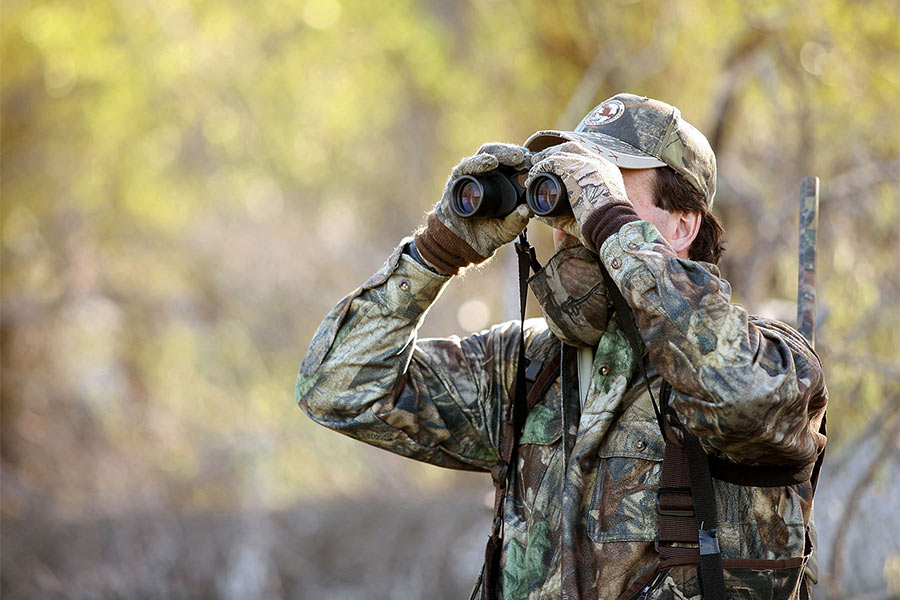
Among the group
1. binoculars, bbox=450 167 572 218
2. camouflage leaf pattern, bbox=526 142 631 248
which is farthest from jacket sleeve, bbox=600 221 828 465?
binoculars, bbox=450 167 572 218

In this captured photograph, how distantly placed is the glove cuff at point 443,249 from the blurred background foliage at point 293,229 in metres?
2.23

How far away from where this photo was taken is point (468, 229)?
8.95ft

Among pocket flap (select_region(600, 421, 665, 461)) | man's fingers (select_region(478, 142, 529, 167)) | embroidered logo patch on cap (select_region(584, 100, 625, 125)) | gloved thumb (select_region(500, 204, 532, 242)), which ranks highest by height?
embroidered logo patch on cap (select_region(584, 100, 625, 125))

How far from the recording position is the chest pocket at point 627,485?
7.77 feet

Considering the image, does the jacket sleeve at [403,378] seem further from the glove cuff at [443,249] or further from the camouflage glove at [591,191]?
the camouflage glove at [591,191]

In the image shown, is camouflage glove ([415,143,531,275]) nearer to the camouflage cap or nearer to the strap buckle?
the camouflage cap

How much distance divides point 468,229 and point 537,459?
626 mm

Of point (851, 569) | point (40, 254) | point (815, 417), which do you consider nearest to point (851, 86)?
point (851, 569)

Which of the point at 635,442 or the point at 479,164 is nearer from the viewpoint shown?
the point at 635,442

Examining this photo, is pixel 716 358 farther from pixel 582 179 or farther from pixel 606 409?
pixel 582 179

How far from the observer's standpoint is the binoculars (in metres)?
2.51

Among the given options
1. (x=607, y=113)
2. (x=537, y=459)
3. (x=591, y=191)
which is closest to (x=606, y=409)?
(x=537, y=459)

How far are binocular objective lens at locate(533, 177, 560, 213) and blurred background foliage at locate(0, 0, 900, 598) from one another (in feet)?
7.65

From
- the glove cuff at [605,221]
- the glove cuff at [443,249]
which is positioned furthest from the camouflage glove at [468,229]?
the glove cuff at [605,221]
